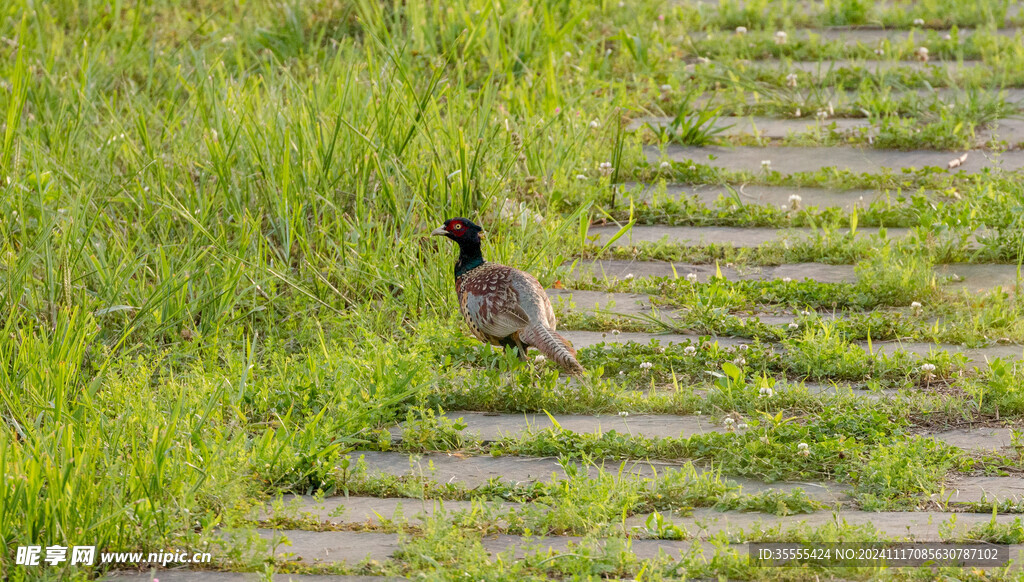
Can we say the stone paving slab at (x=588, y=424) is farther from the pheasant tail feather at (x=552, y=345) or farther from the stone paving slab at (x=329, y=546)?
the stone paving slab at (x=329, y=546)

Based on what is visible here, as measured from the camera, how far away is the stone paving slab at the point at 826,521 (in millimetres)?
3363

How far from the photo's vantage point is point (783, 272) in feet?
18.5

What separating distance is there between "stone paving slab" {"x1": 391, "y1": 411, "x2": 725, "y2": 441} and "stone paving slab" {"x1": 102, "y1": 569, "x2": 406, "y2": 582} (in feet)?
3.54

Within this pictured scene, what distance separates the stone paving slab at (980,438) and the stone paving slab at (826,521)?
1.68ft

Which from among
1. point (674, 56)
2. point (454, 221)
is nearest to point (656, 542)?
point (454, 221)

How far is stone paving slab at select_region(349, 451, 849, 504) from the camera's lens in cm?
378

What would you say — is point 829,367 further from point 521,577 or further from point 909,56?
point 909,56

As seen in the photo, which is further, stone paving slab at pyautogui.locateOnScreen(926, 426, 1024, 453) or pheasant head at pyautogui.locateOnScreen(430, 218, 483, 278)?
pheasant head at pyautogui.locateOnScreen(430, 218, 483, 278)

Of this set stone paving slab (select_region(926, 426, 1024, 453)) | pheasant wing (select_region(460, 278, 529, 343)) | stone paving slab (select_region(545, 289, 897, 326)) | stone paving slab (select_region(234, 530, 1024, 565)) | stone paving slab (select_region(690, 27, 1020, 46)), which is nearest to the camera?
stone paving slab (select_region(234, 530, 1024, 565))

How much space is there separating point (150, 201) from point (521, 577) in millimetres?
3508

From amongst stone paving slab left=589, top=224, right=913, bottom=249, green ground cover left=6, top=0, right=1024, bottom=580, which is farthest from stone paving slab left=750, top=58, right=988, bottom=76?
stone paving slab left=589, top=224, right=913, bottom=249

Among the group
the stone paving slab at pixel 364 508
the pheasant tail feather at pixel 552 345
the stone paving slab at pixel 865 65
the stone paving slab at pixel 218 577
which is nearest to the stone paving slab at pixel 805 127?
the stone paving slab at pixel 865 65

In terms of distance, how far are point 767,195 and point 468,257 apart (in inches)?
81.4

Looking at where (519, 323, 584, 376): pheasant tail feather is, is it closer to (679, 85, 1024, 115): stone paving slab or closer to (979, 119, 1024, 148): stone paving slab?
(679, 85, 1024, 115): stone paving slab
